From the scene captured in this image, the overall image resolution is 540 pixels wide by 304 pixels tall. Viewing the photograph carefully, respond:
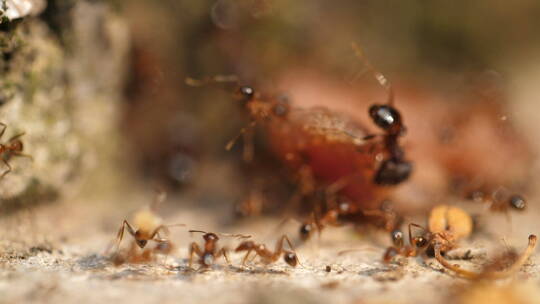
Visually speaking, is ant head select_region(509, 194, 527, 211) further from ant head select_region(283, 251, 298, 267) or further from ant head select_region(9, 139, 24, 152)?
ant head select_region(9, 139, 24, 152)

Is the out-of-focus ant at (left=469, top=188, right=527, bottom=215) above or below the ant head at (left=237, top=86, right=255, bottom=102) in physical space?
below

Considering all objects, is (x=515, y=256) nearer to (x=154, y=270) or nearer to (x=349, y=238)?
(x=349, y=238)

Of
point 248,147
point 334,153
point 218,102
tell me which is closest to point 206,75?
point 218,102

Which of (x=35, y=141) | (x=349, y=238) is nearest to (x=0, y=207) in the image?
(x=35, y=141)

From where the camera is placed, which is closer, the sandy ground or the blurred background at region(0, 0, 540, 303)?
Answer: the sandy ground

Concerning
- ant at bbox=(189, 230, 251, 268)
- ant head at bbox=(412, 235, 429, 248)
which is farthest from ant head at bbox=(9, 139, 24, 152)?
ant head at bbox=(412, 235, 429, 248)

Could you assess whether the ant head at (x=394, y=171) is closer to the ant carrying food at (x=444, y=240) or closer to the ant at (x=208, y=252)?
the ant carrying food at (x=444, y=240)

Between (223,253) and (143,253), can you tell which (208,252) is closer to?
(223,253)

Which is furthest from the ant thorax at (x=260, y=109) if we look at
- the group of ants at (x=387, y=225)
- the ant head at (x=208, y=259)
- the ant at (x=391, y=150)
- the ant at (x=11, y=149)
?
the ant at (x=11, y=149)
